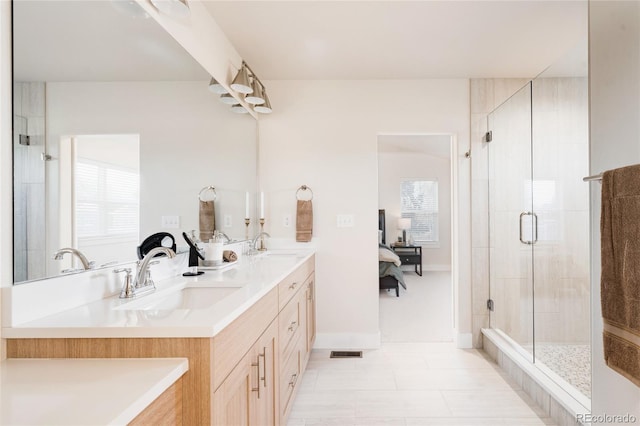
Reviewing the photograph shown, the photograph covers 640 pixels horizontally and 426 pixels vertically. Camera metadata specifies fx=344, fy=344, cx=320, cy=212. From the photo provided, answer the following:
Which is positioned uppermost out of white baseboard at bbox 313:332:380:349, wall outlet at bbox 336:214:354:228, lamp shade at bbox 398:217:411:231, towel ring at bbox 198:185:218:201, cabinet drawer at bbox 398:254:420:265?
towel ring at bbox 198:185:218:201

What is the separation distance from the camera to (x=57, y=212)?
112 cm

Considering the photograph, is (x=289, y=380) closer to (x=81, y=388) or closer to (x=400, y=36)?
(x=81, y=388)

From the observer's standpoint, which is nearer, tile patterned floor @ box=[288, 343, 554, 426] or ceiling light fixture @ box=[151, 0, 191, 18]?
ceiling light fixture @ box=[151, 0, 191, 18]

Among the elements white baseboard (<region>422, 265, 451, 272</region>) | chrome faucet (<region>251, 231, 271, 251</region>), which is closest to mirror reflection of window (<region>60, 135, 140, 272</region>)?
chrome faucet (<region>251, 231, 271, 251</region>)

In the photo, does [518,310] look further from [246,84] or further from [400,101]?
[246,84]

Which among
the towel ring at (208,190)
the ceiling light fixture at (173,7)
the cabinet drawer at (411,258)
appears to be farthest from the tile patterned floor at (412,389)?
the cabinet drawer at (411,258)

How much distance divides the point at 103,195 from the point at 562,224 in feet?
8.25

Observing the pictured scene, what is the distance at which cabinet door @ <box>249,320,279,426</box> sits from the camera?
1.31m

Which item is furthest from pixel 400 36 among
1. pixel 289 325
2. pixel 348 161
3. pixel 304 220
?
pixel 289 325

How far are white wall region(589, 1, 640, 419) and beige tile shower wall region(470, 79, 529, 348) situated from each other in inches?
65.6

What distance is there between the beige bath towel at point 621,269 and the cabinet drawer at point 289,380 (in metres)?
1.36

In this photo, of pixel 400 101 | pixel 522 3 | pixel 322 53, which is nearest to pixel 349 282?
pixel 400 101

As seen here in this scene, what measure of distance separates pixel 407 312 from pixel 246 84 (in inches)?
125

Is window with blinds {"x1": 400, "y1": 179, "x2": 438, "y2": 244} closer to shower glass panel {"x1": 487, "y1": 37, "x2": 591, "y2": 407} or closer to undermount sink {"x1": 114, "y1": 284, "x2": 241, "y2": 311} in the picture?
shower glass panel {"x1": 487, "y1": 37, "x2": 591, "y2": 407}
